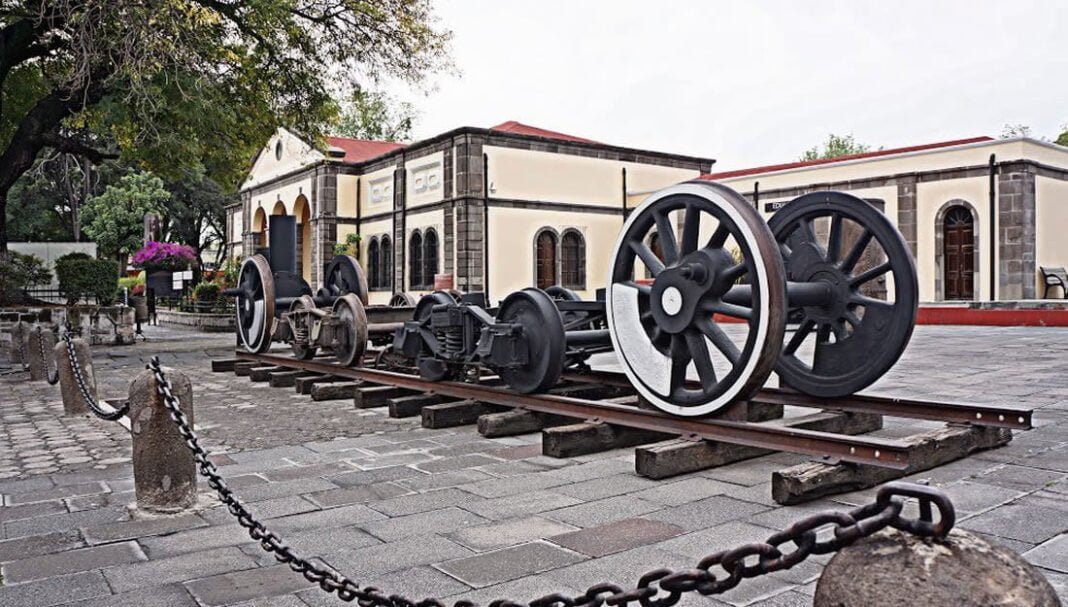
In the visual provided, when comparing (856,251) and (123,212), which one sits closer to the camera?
(856,251)

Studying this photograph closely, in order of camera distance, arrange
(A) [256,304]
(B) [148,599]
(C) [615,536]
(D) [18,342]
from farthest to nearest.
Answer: (D) [18,342]
(A) [256,304]
(C) [615,536]
(B) [148,599]

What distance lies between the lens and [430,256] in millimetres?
28469

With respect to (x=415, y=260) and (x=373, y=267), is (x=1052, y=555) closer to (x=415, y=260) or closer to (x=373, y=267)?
(x=415, y=260)

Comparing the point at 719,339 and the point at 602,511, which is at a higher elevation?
the point at 719,339

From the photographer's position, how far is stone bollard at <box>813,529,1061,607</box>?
54.2 inches

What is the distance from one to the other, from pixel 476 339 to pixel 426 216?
22.0 metres

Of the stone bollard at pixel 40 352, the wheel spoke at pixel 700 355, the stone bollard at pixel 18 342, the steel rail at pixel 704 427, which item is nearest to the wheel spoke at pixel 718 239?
the wheel spoke at pixel 700 355

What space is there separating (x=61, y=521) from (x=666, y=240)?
345 centimetres

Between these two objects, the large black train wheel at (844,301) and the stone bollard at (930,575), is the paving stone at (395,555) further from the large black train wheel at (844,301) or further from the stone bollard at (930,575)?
the large black train wheel at (844,301)

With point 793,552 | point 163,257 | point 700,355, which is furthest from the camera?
point 163,257

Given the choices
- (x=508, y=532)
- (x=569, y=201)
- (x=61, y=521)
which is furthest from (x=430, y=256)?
(x=508, y=532)

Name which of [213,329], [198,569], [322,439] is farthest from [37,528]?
[213,329]

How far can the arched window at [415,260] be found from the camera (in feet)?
95.1

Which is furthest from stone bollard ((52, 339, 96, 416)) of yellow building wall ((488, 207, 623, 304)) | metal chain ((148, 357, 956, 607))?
yellow building wall ((488, 207, 623, 304))
